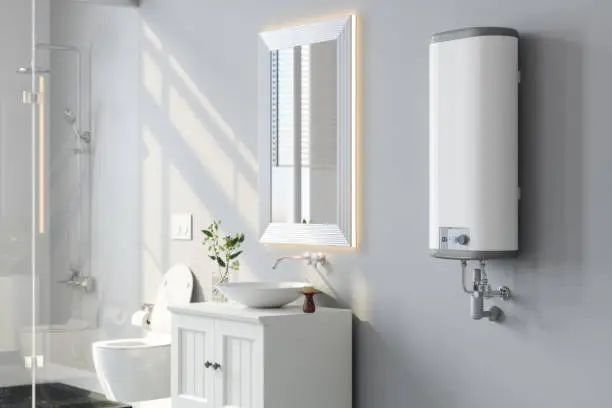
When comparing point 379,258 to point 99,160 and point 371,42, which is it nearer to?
point 371,42

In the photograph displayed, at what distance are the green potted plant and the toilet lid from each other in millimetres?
174

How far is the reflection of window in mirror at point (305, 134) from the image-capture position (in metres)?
3.80

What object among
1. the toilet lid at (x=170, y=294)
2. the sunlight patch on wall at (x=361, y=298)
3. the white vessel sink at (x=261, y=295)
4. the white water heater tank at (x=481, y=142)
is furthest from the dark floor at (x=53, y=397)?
the white water heater tank at (x=481, y=142)

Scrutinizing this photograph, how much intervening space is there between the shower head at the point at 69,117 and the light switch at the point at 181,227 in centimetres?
61

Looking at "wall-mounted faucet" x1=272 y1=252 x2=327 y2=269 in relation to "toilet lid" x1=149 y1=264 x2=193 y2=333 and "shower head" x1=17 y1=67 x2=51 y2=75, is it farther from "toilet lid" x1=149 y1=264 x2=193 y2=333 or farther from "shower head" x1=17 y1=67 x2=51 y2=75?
"shower head" x1=17 y1=67 x2=51 y2=75

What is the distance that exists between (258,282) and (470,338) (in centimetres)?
97

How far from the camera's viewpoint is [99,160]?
468 cm

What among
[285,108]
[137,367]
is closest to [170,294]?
[137,367]

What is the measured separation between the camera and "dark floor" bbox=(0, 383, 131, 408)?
14.8 feet

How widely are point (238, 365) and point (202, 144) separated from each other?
1.21 meters

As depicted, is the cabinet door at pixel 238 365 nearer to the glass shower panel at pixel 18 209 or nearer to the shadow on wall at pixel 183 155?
the shadow on wall at pixel 183 155

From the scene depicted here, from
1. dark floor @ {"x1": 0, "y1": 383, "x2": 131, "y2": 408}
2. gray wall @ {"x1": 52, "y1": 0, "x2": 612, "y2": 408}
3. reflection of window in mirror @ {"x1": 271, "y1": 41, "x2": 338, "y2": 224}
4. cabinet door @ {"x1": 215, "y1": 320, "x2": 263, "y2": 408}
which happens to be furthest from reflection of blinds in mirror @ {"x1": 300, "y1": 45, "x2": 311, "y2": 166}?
dark floor @ {"x1": 0, "y1": 383, "x2": 131, "y2": 408}

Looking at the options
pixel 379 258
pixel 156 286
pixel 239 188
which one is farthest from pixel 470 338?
pixel 156 286

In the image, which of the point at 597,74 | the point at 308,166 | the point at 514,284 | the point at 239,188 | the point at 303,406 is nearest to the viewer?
the point at 597,74
